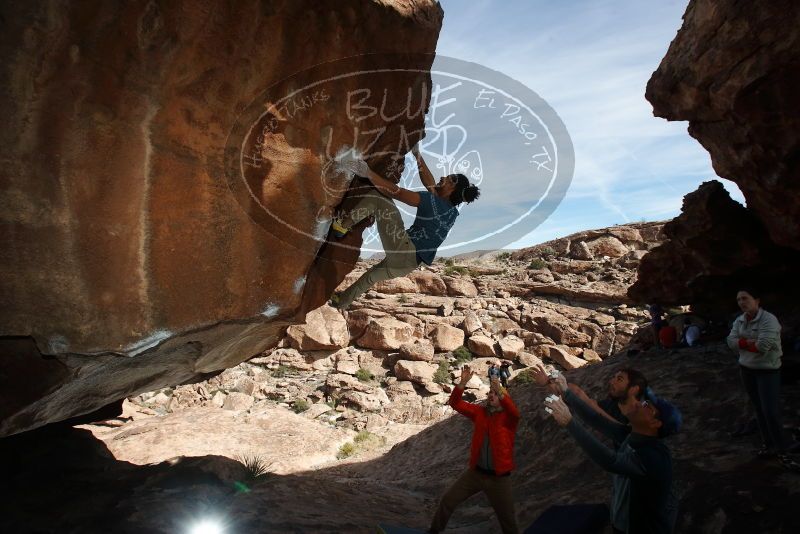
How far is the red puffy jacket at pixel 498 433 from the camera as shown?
4887 millimetres

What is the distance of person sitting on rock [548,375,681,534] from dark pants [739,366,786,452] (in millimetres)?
2851

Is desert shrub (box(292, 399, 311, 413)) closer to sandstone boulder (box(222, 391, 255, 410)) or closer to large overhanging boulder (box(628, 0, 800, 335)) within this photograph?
sandstone boulder (box(222, 391, 255, 410))

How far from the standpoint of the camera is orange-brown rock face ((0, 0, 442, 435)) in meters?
3.41

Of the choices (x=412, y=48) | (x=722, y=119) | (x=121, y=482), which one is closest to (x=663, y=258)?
(x=722, y=119)

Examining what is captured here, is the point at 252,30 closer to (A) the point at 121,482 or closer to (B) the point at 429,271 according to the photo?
(A) the point at 121,482

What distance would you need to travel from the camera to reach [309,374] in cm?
2206

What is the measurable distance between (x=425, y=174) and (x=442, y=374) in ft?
54.8

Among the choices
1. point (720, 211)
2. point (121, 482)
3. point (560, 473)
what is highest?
point (720, 211)

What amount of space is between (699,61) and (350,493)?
8.78 m

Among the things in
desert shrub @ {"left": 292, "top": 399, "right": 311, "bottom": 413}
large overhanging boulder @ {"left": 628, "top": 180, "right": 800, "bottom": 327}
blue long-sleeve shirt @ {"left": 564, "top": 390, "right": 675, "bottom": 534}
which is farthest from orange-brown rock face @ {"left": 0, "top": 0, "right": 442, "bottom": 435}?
desert shrub @ {"left": 292, "top": 399, "right": 311, "bottom": 413}

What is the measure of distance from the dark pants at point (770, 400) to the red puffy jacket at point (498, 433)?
2.77m

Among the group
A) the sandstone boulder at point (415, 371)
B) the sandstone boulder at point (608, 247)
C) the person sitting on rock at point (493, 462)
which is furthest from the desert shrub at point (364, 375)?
the sandstone boulder at point (608, 247)

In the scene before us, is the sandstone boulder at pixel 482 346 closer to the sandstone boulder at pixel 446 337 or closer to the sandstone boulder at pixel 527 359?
the sandstone boulder at pixel 446 337

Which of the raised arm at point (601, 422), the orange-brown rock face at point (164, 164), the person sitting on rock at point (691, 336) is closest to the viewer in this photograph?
the orange-brown rock face at point (164, 164)
